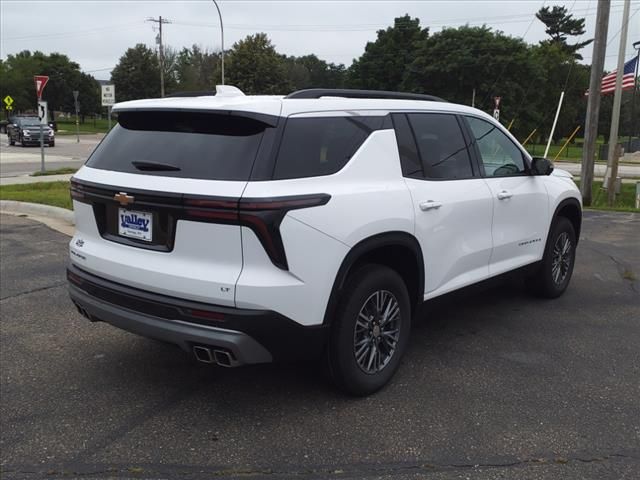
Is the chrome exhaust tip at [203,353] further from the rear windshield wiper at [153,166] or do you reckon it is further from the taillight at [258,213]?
the rear windshield wiper at [153,166]

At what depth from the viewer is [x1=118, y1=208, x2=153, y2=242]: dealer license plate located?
3352 millimetres

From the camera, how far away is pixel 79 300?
372 centimetres

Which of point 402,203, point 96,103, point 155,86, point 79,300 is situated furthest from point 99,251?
point 96,103

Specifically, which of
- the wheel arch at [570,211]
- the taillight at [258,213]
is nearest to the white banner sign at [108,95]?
the wheel arch at [570,211]

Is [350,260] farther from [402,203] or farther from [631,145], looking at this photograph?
[631,145]

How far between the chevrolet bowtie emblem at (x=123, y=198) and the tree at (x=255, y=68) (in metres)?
60.1

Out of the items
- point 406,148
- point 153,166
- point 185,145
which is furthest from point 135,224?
point 406,148

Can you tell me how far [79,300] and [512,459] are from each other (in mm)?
2573

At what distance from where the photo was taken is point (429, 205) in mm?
3947

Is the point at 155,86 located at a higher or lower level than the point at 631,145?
higher

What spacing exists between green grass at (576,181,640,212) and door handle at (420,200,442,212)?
1079cm

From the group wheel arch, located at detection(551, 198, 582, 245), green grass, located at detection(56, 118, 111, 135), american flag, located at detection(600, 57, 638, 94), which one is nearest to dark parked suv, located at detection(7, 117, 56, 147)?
green grass, located at detection(56, 118, 111, 135)

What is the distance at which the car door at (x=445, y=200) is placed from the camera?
3955mm

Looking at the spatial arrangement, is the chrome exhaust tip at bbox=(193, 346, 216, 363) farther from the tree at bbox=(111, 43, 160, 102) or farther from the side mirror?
the tree at bbox=(111, 43, 160, 102)
